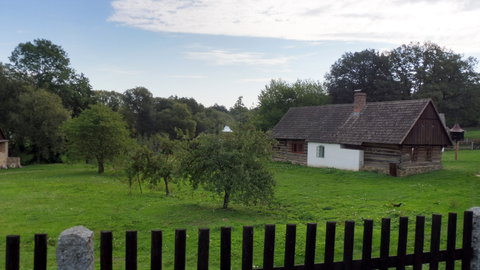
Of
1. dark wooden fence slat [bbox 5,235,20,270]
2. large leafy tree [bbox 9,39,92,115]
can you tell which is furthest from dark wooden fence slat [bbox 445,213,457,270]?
large leafy tree [bbox 9,39,92,115]

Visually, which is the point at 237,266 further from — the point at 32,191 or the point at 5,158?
the point at 5,158

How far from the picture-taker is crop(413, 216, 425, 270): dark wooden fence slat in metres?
4.35

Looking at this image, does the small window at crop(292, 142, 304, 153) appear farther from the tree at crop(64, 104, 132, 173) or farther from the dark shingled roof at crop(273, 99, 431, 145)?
the tree at crop(64, 104, 132, 173)

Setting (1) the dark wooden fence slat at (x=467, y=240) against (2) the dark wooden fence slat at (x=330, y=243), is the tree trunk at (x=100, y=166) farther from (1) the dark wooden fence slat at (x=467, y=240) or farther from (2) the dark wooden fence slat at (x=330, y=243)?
(1) the dark wooden fence slat at (x=467, y=240)

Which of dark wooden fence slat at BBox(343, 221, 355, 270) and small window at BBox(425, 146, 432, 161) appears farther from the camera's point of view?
small window at BBox(425, 146, 432, 161)

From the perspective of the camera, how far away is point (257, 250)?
8.69 m

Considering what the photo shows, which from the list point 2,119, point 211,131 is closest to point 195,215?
point 211,131

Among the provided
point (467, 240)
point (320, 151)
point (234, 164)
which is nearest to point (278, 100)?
point (320, 151)

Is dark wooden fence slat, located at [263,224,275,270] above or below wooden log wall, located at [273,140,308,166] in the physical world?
above

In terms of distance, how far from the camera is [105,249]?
3.52m

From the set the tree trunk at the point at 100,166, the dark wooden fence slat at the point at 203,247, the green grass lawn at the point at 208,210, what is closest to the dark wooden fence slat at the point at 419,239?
the dark wooden fence slat at the point at 203,247

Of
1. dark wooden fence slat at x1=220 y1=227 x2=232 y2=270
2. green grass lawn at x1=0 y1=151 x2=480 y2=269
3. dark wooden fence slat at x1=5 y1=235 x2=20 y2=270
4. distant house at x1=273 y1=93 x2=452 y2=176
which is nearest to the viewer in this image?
dark wooden fence slat at x1=5 y1=235 x2=20 y2=270

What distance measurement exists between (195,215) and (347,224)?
947 centimetres

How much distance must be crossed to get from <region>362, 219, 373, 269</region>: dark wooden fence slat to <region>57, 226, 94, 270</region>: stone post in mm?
2691
